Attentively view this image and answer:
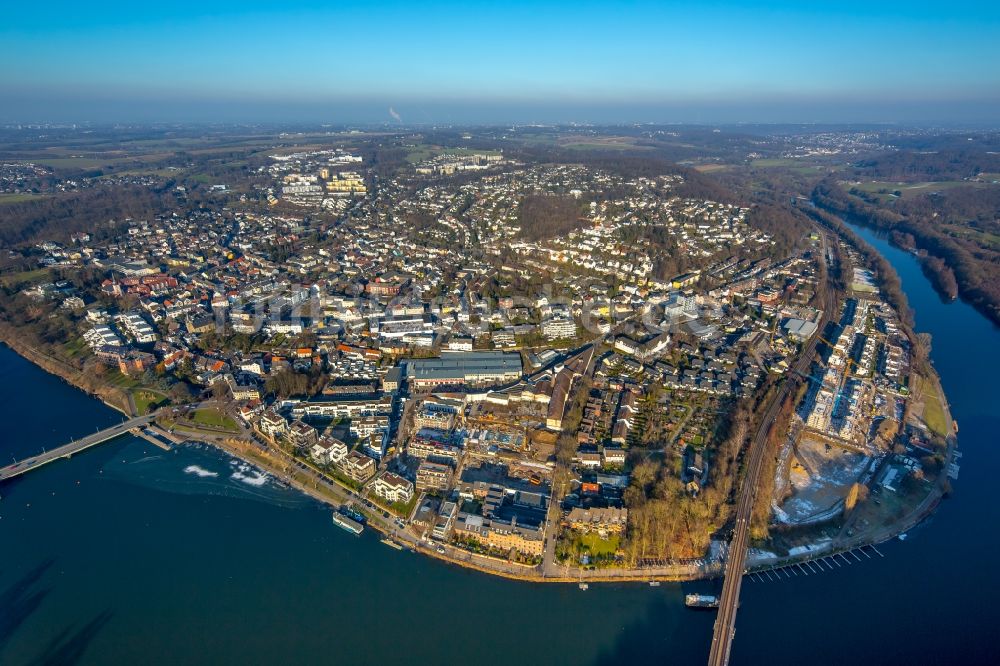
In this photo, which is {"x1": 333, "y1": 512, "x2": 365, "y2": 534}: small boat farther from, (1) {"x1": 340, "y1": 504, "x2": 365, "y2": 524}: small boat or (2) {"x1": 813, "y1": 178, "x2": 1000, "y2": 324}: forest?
(2) {"x1": 813, "y1": 178, "x2": 1000, "y2": 324}: forest

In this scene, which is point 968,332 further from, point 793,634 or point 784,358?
point 793,634

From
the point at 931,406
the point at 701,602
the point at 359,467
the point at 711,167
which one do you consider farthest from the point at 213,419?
the point at 711,167

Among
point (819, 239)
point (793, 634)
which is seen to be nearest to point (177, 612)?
point (793, 634)

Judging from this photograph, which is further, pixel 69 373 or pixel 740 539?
pixel 69 373

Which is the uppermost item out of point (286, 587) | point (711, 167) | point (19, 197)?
point (711, 167)

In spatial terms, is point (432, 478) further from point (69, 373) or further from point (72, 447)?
point (69, 373)

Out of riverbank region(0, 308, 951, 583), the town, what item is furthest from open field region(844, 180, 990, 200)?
riverbank region(0, 308, 951, 583)

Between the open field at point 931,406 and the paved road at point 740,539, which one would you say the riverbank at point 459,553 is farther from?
the open field at point 931,406

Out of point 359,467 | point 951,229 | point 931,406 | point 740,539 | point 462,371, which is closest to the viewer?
point 740,539

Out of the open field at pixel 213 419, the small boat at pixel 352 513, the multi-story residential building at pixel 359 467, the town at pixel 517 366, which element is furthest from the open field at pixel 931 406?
the open field at pixel 213 419
